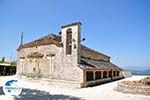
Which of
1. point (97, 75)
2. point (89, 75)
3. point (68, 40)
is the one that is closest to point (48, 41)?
point (68, 40)

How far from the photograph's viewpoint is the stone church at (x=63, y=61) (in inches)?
842

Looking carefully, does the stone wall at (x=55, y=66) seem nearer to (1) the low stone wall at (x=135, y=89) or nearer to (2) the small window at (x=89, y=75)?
(2) the small window at (x=89, y=75)

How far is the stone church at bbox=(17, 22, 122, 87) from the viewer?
21375mm

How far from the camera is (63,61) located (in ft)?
74.5

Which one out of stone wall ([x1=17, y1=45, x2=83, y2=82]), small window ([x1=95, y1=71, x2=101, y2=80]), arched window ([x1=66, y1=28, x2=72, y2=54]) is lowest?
small window ([x1=95, y1=71, x2=101, y2=80])

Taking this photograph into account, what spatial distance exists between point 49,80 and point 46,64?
97.4 inches

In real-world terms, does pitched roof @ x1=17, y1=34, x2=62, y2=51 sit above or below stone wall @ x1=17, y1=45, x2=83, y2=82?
above

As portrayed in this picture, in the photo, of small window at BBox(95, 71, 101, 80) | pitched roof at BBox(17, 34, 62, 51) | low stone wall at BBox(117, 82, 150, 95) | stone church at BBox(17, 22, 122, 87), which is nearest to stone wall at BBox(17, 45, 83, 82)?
stone church at BBox(17, 22, 122, 87)

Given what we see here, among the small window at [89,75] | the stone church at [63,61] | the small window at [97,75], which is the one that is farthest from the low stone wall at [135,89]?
the small window at [97,75]

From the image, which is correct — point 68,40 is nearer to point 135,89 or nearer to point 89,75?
point 89,75

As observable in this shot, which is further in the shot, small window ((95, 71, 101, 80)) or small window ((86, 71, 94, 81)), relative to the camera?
small window ((95, 71, 101, 80))

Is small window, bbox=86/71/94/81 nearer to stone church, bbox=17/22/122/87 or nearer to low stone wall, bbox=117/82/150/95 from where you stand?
stone church, bbox=17/22/122/87

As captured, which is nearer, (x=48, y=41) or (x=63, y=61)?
(x=63, y=61)

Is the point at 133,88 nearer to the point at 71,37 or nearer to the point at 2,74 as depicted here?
the point at 71,37
